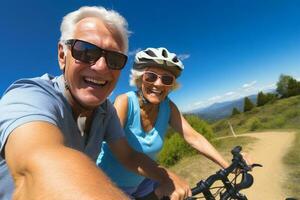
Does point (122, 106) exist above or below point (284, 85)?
below

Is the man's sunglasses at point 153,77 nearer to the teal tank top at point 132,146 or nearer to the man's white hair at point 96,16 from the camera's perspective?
the teal tank top at point 132,146

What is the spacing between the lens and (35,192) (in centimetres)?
101

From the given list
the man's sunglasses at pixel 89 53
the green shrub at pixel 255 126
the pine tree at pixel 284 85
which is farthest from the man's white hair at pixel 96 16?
the pine tree at pixel 284 85

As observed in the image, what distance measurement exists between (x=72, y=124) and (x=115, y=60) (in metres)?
0.56

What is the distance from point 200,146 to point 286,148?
1356cm

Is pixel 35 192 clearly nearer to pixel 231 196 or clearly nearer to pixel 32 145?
pixel 32 145

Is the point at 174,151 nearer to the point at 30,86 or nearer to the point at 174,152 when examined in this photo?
the point at 174,152

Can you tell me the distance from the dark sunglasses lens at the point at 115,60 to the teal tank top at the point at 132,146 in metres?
0.90

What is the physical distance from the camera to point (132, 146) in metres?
3.11

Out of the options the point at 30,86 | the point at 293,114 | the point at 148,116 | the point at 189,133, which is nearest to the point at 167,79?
the point at 148,116

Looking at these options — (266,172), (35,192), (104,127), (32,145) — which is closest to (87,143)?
(104,127)

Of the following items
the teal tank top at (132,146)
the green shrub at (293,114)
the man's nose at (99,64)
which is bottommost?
the green shrub at (293,114)

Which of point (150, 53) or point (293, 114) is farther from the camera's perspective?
point (293, 114)

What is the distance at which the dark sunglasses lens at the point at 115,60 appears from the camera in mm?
2168
